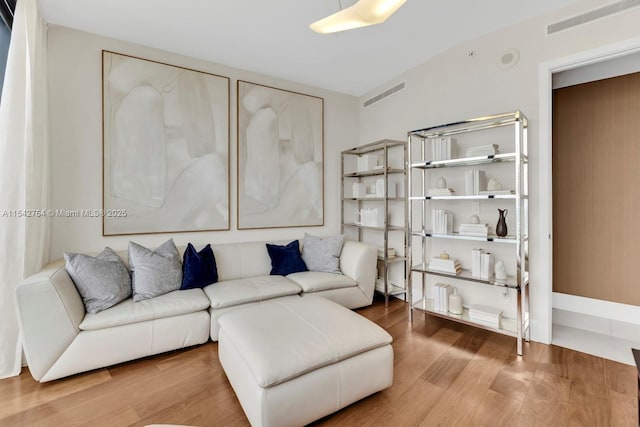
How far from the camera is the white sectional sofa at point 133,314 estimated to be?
6.18 feet

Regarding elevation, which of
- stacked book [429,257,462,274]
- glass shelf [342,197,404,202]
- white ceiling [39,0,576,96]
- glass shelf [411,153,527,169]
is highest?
white ceiling [39,0,576,96]

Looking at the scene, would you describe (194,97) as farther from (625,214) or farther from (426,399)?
(625,214)

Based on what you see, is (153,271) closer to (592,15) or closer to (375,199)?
(375,199)

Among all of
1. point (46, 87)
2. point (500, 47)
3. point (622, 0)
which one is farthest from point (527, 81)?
point (46, 87)

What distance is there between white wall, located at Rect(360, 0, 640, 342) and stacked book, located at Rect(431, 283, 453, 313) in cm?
67

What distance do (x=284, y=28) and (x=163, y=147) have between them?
5.36 feet

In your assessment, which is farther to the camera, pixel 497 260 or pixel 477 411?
pixel 497 260

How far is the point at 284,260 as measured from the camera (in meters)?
3.26

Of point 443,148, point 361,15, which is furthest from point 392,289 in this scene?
point 361,15

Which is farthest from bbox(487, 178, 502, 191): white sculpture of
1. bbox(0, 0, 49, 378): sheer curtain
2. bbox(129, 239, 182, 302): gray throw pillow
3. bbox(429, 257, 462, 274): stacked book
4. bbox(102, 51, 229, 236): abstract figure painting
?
bbox(0, 0, 49, 378): sheer curtain

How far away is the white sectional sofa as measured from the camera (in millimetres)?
1883

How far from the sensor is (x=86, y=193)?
104 inches

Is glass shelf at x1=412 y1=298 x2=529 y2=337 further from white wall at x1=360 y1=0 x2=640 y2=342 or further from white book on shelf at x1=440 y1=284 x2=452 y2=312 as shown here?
white wall at x1=360 y1=0 x2=640 y2=342

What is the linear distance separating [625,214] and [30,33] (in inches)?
205
